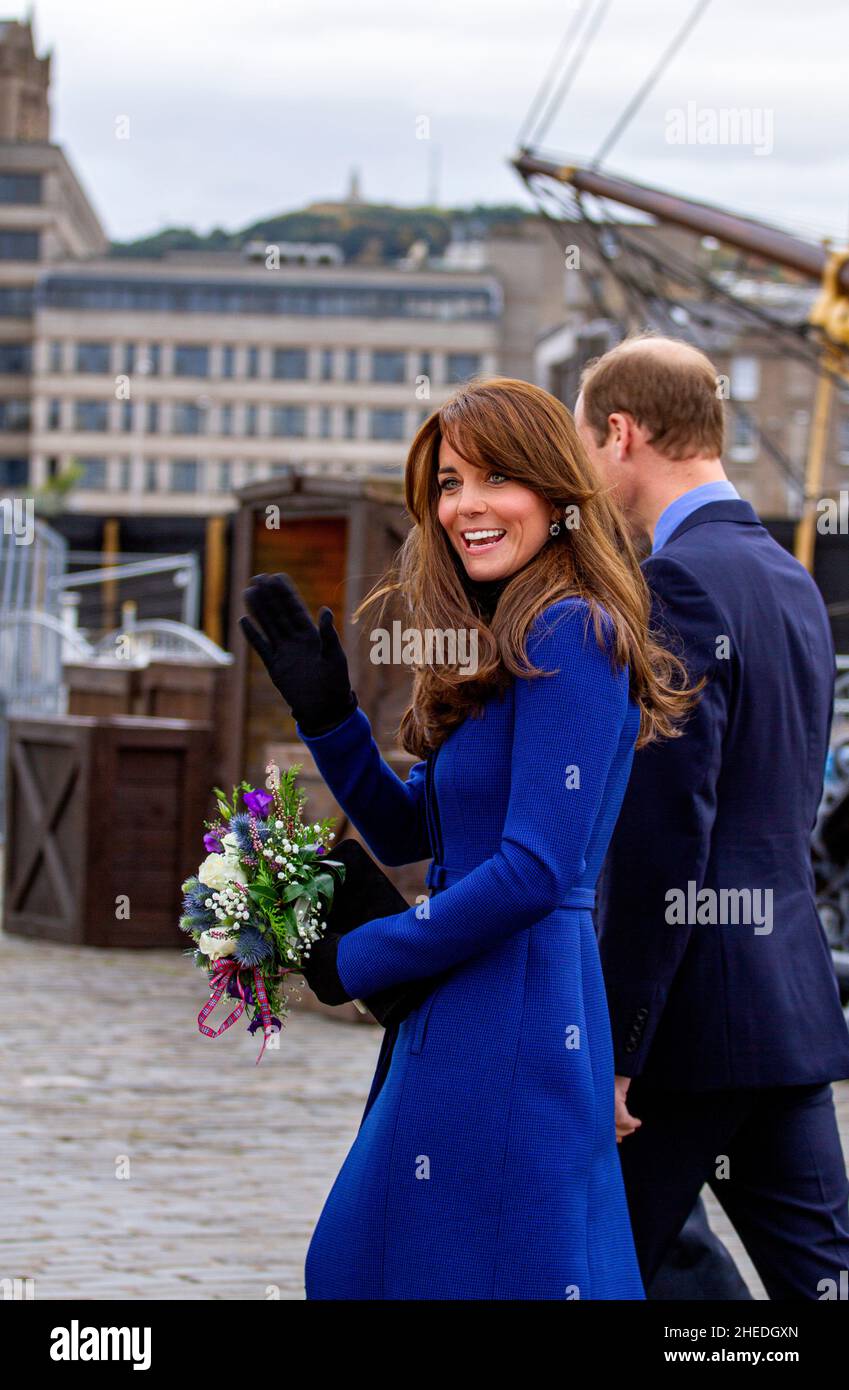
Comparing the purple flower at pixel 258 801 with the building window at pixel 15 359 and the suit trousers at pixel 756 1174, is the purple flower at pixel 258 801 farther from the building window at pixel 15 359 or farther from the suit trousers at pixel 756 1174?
the building window at pixel 15 359

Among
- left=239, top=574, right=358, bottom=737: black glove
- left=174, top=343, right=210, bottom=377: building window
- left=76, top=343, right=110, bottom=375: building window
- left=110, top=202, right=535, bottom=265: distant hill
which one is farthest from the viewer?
left=110, top=202, right=535, bottom=265: distant hill

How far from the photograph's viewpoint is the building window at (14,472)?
118 metres

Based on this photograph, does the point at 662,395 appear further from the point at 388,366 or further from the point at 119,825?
the point at 388,366

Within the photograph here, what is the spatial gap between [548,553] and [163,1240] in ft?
11.3

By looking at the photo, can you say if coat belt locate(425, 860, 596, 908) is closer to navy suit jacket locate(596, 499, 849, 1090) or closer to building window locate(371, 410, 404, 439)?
navy suit jacket locate(596, 499, 849, 1090)

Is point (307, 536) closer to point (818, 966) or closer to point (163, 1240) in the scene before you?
point (163, 1240)

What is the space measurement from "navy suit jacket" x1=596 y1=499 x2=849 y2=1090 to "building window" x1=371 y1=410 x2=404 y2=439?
116m

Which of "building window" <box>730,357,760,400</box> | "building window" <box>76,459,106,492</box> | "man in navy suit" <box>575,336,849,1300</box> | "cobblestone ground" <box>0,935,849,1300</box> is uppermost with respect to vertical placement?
"building window" <box>730,357,760,400</box>

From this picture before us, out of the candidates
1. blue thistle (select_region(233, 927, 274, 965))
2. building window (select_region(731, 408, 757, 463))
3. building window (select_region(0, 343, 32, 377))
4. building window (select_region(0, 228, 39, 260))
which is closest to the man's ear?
blue thistle (select_region(233, 927, 274, 965))

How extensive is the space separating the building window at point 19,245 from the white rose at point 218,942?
119696mm

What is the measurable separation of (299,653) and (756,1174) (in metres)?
1.29

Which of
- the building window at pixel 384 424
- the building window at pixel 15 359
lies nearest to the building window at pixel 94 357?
the building window at pixel 15 359

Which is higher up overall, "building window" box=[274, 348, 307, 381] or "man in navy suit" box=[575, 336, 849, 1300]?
"building window" box=[274, 348, 307, 381]

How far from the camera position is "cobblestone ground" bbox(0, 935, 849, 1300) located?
5465 mm
